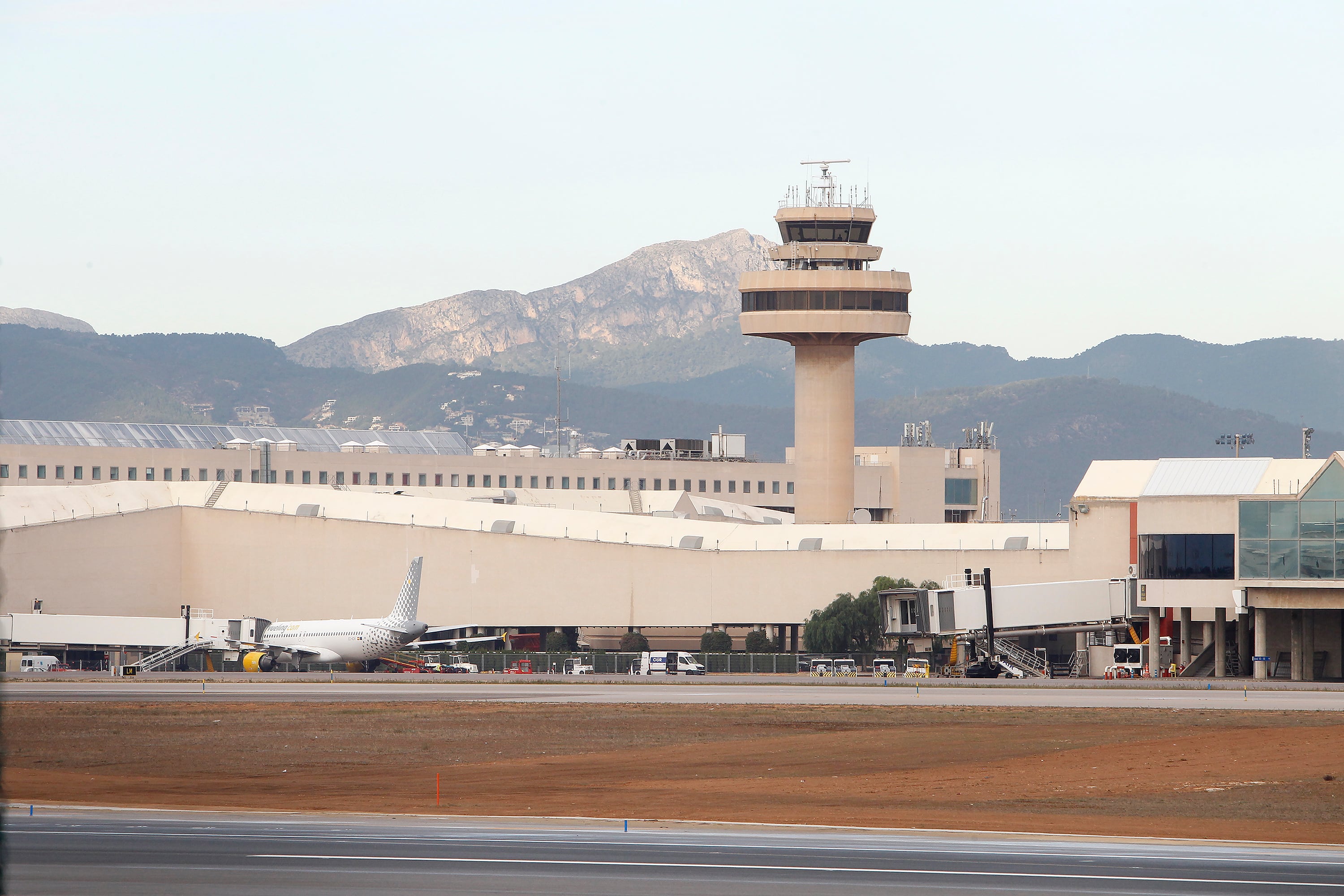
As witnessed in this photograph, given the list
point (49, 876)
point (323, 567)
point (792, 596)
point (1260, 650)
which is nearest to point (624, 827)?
point (49, 876)

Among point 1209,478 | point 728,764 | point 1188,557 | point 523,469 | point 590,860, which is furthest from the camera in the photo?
point 523,469

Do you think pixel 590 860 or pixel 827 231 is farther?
pixel 827 231

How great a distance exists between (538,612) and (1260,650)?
181 ft

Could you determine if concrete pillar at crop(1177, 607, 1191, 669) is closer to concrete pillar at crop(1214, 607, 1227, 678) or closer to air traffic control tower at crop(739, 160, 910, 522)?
concrete pillar at crop(1214, 607, 1227, 678)

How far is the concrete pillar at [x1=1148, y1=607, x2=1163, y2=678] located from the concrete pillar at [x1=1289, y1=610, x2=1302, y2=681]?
6.62 m

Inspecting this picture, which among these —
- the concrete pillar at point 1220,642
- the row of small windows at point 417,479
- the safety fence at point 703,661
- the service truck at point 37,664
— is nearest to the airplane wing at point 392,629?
the safety fence at point 703,661

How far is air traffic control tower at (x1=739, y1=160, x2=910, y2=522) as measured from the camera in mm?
140125

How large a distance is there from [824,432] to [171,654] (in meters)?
58.1

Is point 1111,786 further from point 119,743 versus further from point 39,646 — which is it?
point 39,646

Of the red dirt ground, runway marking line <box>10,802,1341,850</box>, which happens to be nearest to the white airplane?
the red dirt ground

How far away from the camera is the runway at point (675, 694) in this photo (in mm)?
65125

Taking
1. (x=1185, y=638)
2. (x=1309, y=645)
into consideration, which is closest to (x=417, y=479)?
(x=1185, y=638)

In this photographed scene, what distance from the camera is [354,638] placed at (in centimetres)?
10288

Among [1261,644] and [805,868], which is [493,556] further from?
[805,868]
